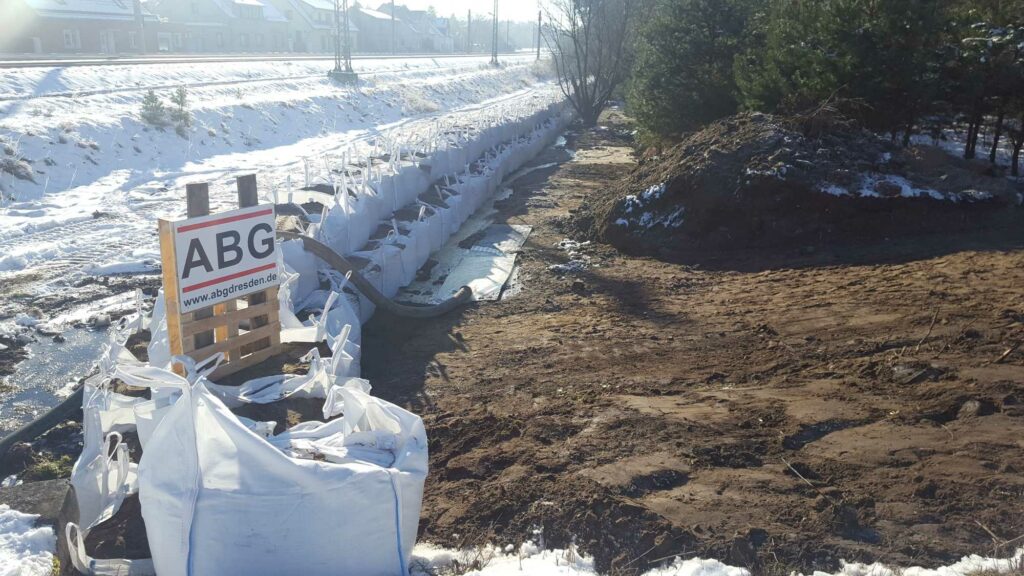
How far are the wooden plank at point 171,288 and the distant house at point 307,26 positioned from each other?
66.2 metres

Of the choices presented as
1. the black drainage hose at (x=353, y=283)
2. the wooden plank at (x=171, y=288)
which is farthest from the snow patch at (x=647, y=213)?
the wooden plank at (x=171, y=288)

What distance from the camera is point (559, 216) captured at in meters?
13.5

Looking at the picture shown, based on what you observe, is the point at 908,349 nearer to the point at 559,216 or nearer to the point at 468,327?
the point at 468,327

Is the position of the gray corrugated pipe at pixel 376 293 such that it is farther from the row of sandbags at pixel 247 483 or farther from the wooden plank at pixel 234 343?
the row of sandbags at pixel 247 483

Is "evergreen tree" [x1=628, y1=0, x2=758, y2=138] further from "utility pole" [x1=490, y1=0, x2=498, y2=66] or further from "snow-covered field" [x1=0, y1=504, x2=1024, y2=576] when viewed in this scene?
"utility pole" [x1=490, y1=0, x2=498, y2=66]

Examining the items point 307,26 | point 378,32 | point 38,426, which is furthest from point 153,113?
point 378,32

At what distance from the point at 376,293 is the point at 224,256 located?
9.77 ft

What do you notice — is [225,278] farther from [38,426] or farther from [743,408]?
[743,408]

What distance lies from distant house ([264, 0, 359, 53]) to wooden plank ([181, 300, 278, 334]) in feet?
216

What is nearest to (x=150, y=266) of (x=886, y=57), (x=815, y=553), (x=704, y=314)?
(x=704, y=314)

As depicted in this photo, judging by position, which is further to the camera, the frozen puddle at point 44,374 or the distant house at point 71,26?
the distant house at point 71,26

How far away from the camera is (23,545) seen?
288cm

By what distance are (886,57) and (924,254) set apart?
13.8 ft

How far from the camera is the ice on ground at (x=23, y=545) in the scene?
2.76 metres
